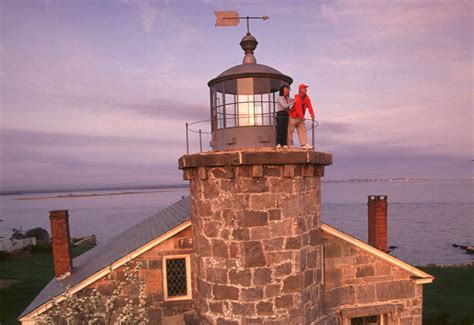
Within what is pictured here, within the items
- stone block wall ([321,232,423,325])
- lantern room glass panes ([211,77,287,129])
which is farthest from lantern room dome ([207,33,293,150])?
stone block wall ([321,232,423,325])

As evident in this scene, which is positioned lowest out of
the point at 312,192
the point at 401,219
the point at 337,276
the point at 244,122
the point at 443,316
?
the point at 401,219

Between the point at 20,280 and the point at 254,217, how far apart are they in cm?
2814

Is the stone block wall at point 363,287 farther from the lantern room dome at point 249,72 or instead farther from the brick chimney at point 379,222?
the lantern room dome at point 249,72

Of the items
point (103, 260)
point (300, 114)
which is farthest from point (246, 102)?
point (103, 260)

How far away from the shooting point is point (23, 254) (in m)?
36.1

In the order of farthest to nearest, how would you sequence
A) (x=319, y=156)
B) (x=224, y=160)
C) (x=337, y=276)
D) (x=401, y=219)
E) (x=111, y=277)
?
(x=401, y=219), (x=337, y=276), (x=111, y=277), (x=319, y=156), (x=224, y=160)

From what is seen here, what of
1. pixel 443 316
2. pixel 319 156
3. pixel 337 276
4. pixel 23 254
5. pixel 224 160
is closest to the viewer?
pixel 224 160

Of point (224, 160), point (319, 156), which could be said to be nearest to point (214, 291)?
point (224, 160)

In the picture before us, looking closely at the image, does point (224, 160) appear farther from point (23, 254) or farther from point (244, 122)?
point (23, 254)

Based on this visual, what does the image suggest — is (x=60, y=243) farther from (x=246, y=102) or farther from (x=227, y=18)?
(x=227, y=18)

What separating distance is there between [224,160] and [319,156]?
223 cm

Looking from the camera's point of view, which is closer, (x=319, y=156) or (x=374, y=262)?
(x=319, y=156)

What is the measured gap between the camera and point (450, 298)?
23.1m

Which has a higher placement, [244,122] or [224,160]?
[244,122]
